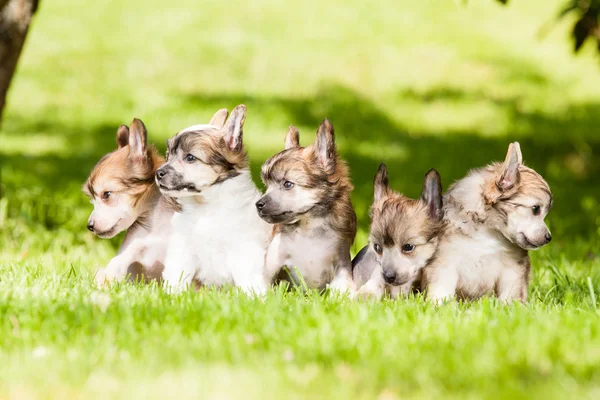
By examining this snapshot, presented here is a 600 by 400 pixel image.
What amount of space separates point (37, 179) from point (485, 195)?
7.60 metres

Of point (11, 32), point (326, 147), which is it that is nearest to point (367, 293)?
point (326, 147)

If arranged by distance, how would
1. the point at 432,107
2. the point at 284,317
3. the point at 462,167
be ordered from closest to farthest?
the point at 284,317 < the point at 462,167 < the point at 432,107

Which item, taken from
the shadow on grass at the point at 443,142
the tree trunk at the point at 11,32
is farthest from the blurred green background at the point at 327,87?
the tree trunk at the point at 11,32

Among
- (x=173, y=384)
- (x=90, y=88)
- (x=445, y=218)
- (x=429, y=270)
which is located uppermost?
(x=90, y=88)

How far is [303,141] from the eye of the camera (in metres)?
13.5

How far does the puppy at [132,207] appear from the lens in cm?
555

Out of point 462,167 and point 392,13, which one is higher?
point 392,13

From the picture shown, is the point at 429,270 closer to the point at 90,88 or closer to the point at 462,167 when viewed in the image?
the point at 462,167

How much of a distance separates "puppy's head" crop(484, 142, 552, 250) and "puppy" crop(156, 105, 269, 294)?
1.59 m

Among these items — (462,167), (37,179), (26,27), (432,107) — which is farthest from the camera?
(432,107)

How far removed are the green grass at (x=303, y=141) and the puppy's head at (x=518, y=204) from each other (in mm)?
457

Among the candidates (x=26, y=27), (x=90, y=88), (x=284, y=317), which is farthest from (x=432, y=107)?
(x=284, y=317)

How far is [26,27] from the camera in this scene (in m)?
8.36

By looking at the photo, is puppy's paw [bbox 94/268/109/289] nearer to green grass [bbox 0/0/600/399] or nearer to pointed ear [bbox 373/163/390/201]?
green grass [bbox 0/0/600/399]
